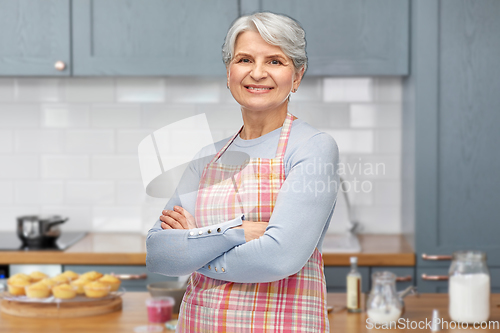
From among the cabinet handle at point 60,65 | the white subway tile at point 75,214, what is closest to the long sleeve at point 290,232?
the cabinet handle at point 60,65

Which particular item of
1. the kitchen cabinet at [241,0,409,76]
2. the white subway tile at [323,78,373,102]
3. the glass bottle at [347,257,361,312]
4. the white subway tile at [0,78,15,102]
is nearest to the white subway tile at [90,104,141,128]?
the white subway tile at [0,78,15,102]

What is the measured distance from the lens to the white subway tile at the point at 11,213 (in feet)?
10.1

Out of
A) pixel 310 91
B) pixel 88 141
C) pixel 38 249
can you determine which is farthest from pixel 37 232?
pixel 310 91

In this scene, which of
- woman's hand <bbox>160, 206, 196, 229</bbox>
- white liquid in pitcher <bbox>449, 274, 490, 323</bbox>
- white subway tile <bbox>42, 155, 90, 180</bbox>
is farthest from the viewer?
white subway tile <bbox>42, 155, 90, 180</bbox>

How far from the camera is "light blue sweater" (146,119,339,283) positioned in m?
1.09

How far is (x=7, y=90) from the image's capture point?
305 cm

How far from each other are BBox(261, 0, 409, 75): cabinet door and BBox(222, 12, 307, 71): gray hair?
1459mm

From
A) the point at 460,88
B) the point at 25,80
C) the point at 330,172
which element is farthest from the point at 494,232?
the point at 25,80

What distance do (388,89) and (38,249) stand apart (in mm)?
1948

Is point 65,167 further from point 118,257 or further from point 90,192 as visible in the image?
point 118,257

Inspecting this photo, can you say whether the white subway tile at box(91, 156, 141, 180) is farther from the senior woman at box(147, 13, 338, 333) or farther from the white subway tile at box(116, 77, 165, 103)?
the senior woman at box(147, 13, 338, 333)

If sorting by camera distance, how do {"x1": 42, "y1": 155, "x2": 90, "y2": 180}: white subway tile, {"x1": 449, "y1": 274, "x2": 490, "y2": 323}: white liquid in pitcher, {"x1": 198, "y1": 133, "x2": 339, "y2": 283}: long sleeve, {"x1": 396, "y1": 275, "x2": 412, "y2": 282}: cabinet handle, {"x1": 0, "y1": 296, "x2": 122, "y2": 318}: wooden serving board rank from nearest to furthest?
{"x1": 198, "y1": 133, "x2": 339, "y2": 283}: long sleeve → {"x1": 449, "y1": 274, "x2": 490, "y2": 323}: white liquid in pitcher → {"x1": 0, "y1": 296, "x2": 122, "y2": 318}: wooden serving board → {"x1": 396, "y1": 275, "x2": 412, "y2": 282}: cabinet handle → {"x1": 42, "y1": 155, "x2": 90, "y2": 180}: white subway tile

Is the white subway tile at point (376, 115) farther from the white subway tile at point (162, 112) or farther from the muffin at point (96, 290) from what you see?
the muffin at point (96, 290)

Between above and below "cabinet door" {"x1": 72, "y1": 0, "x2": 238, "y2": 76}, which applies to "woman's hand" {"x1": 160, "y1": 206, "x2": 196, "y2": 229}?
below
